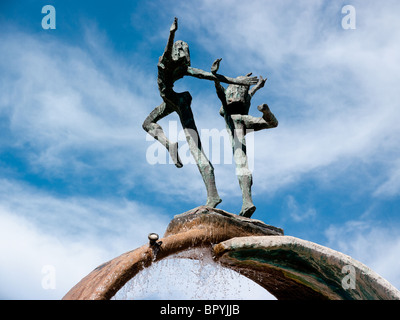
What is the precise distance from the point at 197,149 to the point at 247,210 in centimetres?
119

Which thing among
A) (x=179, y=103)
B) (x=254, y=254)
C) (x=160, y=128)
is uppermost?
(x=179, y=103)

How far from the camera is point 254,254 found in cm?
765

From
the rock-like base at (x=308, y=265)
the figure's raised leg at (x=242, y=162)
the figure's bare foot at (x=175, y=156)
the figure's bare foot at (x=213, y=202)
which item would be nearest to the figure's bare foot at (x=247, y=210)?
the figure's raised leg at (x=242, y=162)

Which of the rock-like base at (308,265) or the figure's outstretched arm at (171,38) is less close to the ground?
the figure's outstretched arm at (171,38)

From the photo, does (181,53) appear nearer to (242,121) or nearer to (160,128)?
(160,128)

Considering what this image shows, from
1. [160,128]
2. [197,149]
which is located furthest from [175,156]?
[160,128]

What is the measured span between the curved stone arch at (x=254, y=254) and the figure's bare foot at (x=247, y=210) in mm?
194

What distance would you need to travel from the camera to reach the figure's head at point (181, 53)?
27.7 ft

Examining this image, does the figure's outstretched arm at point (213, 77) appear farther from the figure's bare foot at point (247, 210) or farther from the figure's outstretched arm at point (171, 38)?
the figure's bare foot at point (247, 210)

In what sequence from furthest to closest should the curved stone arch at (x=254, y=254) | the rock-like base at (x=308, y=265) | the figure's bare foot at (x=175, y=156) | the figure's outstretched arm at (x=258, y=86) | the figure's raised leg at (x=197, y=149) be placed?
1. the figure's outstretched arm at (x=258, y=86)
2. the figure's bare foot at (x=175, y=156)
3. the figure's raised leg at (x=197, y=149)
4. the rock-like base at (x=308, y=265)
5. the curved stone arch at (x=254, y=254)
